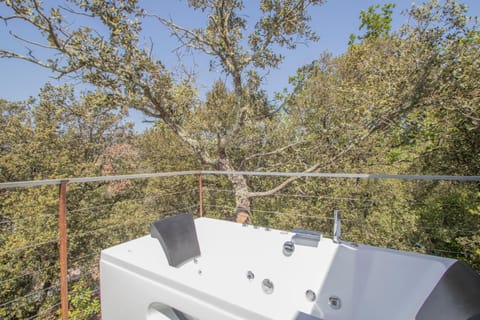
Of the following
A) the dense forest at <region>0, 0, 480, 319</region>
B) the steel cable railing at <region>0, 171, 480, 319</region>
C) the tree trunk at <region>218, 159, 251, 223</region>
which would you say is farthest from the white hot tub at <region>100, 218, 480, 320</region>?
the tree trunk at <region>218, 159, 251, 223</region>

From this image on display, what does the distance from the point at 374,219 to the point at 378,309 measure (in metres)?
3.54

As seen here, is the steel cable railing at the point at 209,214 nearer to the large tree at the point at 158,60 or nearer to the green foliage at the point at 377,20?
the large tree at the point at 158,60

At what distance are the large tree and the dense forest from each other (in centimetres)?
2

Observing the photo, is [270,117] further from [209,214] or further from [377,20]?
[377,20]

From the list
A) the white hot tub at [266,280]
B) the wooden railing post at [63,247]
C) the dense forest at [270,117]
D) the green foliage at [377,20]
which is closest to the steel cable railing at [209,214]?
the dense forest at [270,117]

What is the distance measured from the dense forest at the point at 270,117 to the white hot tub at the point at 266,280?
2.72 ft

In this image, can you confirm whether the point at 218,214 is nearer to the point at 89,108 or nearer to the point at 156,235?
the point at 89,108

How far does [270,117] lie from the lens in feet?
15.0

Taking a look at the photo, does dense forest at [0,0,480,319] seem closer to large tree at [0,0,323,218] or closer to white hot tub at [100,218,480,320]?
large tree at [0,0,323,218]

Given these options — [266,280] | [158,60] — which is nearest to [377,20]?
[158,60]

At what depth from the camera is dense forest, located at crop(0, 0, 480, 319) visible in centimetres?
295

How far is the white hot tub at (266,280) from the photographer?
1.07 meters

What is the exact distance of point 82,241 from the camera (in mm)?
6586

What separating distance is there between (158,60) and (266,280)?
10.6ft
